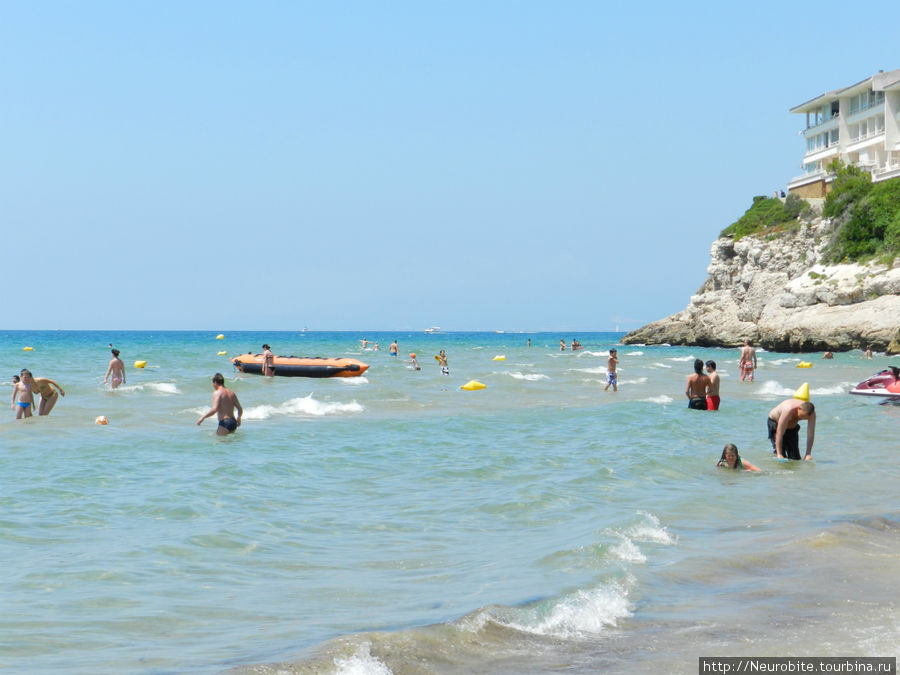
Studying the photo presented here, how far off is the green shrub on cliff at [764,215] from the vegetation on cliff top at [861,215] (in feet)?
6.75

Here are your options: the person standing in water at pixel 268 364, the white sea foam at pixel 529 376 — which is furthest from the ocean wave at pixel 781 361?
the person standing in water at pixel 268 364

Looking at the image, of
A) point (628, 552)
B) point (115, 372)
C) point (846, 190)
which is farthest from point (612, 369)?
point (846, 190)

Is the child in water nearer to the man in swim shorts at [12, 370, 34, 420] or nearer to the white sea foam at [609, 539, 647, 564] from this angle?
the white sea foam at [609, 539, 647, 564]

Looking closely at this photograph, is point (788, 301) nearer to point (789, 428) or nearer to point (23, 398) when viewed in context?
point (789, 428)

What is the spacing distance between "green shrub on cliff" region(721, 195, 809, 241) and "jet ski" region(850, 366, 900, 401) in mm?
41541

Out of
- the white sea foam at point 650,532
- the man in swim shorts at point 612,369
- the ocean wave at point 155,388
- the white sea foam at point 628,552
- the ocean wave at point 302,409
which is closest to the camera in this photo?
the white sea foam at point 628,552

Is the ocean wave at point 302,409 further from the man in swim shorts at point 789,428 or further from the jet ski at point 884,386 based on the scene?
the jet ski at point 884,386

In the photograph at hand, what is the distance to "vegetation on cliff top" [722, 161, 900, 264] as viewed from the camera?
1934 inches

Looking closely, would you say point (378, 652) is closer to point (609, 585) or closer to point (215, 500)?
point (609, 585)

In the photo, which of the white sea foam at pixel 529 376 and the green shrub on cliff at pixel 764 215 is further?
the green shrub on cliff at pixel 764 215

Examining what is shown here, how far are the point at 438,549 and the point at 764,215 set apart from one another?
62.8m

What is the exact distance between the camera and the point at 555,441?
Answer: 15.1m

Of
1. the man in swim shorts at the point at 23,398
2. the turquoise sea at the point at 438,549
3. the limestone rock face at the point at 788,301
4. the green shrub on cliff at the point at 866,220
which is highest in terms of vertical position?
the green shrub on cliff at the point at 866,220

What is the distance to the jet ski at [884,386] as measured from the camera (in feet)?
67.8
